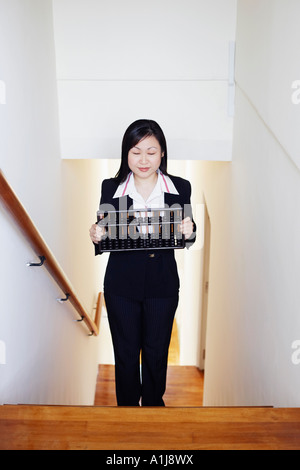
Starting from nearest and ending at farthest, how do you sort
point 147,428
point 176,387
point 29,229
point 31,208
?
1. point 147,428
2. point 29,229
3. point 31,208
4. point 176,387

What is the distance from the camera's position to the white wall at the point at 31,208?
2155mm

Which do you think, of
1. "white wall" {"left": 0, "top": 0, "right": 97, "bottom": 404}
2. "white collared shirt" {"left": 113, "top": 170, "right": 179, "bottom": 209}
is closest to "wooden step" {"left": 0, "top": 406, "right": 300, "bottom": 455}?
"white wall" {"left": 0, "top": 0, "right": 97, "bottom": 404}

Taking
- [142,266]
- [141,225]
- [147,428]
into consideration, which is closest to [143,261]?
[142,266]

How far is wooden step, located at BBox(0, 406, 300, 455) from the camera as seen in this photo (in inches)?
68.7

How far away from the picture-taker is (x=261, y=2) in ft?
8.64

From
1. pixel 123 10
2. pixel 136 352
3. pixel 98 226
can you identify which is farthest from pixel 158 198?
pixel 123 10

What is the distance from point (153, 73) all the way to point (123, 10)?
458mm

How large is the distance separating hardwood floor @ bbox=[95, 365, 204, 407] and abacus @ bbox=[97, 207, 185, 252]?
137 inches

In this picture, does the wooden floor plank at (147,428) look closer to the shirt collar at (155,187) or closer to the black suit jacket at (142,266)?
the black suit jacket at (142,266)

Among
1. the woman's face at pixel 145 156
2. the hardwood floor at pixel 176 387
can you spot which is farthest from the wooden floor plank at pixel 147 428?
the hardwood floor at pixel 176 387

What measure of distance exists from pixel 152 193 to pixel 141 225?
0.25 meters

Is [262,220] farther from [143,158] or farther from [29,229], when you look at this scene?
[29,229]

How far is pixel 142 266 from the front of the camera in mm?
→ 2463

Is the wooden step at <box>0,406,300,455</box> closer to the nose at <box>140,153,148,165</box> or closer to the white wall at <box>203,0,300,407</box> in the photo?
the white wall at <box>203,0,300,407</box>
